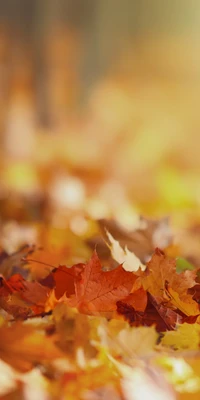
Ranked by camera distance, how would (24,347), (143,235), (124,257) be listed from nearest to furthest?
(24,347)
(124,257)
(143,235)

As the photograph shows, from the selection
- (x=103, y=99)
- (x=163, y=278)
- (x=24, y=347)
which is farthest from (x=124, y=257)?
(x=103, y=99)

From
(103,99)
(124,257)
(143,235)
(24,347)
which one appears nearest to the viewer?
(24,347)

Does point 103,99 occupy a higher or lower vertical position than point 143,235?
lower

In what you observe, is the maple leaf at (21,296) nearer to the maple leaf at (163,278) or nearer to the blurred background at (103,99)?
the maple leaf at (163,278)

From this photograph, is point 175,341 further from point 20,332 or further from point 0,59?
point 0,59

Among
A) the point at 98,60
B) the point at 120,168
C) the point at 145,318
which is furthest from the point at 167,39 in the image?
the point at 145,318

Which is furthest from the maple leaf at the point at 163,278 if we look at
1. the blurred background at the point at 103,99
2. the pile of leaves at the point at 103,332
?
the blurred background at the point at 103,99

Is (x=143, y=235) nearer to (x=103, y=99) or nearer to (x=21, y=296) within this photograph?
(x=21, y=296)
